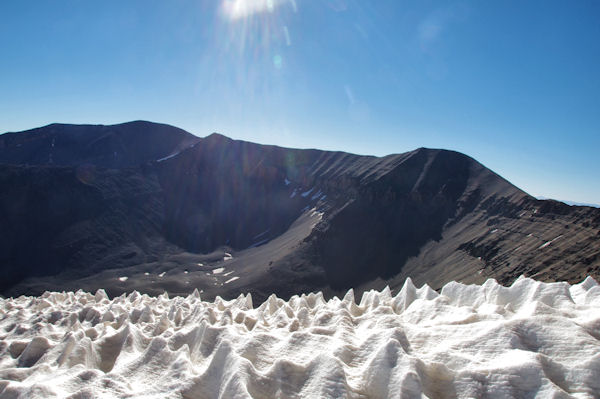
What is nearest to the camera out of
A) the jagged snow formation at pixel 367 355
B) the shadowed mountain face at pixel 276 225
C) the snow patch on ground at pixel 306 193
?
the jagged snow formation at pixel 367 355

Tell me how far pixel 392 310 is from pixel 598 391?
5675 mm

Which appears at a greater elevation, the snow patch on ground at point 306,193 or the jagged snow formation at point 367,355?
the snow patch on ground at point 306,193

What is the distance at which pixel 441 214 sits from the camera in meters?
97.5

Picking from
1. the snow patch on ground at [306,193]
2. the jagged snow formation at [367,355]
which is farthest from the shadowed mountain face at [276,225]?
the jagged snow formation at [367,355]

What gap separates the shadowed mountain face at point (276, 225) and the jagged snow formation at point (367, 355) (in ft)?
166

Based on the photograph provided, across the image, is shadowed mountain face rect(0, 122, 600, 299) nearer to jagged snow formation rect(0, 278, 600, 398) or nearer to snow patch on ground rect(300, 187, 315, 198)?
snow patch on ground rect(300, 187, 315, 198)

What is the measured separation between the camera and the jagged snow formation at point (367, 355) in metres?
6.08

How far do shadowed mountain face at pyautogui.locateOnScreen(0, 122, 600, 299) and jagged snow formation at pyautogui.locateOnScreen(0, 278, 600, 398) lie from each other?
50.6 m

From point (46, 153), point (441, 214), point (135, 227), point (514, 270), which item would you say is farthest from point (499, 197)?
point (46, 153)

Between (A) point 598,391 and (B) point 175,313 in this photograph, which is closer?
(A) point 598,391

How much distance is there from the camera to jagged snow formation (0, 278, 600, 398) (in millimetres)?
6078

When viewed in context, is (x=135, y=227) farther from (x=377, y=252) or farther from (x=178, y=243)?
(x=377, y=252)

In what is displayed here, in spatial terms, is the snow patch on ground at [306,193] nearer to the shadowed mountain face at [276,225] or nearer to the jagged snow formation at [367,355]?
the shadowed mountain face at [276,225]

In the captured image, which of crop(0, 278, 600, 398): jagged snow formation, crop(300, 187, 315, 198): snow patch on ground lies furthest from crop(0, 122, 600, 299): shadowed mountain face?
crop(0, 278, 600, 398): jagged snow formation
